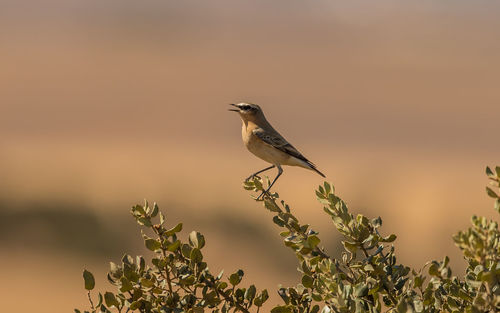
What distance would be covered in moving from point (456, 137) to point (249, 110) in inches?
2692

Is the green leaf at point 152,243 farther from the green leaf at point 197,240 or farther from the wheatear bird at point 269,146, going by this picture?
the wheatear bird at point 269,146

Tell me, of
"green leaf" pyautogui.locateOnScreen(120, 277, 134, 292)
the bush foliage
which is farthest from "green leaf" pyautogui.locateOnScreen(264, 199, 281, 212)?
"green leaf" pyautogui.locateOnScreen(120, 277, 134, 292)

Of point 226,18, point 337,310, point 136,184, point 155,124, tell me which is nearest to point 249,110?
point 337,310

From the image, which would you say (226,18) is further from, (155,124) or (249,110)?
(249,110)

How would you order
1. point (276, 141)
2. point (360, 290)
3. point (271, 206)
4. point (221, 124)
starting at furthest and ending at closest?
point (221, 124)
point (276, 141)
point (271, 206)
point (360, 290)

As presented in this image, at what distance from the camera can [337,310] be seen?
3.26 meters

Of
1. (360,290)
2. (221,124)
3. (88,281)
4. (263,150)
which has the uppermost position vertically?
(221,124)

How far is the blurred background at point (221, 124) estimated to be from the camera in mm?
29219

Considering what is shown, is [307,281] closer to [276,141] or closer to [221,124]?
[276,141]

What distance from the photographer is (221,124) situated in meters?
75.3

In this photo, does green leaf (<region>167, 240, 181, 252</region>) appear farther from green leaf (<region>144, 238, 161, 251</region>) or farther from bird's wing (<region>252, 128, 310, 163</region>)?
bird's wing (<region>252, 128, 310, 163</region>)

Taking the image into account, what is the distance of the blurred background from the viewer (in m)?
29.2

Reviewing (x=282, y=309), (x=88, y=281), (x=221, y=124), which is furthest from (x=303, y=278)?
(x=221, y=124)

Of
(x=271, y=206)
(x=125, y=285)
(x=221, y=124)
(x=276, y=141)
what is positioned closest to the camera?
(x=125, y=285)
